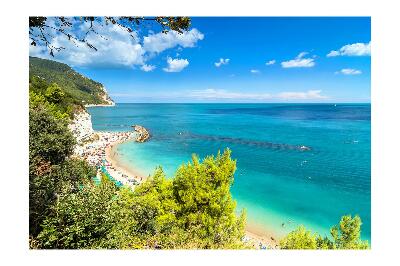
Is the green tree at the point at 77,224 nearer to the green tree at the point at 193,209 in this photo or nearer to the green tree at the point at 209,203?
the green tree at the point at 193,209

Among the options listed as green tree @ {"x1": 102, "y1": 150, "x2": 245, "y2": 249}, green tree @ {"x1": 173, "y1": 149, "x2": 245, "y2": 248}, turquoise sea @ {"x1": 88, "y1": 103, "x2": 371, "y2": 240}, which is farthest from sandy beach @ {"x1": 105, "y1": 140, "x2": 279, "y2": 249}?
green tree @ {"x1": 102, "y1": 150, "x2": 245, "y2": 249}

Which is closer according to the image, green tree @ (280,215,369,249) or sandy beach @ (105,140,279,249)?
green tree @ (280,215,369,249)

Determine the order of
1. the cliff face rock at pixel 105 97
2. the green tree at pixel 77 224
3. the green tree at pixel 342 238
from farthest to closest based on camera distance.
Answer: the cliff face rock at pixel 105 97 → the green tree at pixel 342 238 → the green tree at pixel 77 224

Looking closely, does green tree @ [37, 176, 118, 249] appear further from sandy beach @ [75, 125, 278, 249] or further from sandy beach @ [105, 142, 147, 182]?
sandy beach @ [105, 142, 147, 182]

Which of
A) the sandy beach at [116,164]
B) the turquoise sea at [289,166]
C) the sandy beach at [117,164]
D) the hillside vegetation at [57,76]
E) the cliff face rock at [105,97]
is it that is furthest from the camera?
the cliff face rock at [105,97]

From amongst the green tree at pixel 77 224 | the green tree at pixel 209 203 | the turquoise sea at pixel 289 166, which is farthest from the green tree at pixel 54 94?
the green tree at pixel 77 224

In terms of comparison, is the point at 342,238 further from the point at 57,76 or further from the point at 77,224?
the point at 57,76

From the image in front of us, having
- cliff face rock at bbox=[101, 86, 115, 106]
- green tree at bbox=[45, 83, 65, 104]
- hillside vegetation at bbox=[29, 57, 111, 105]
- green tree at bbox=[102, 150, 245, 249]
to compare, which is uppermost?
cliff face rock at bbox=[101, 86, 115, 106]

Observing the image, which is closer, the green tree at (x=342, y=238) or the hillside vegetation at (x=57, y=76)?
the green tree at (x=342, y=238)
